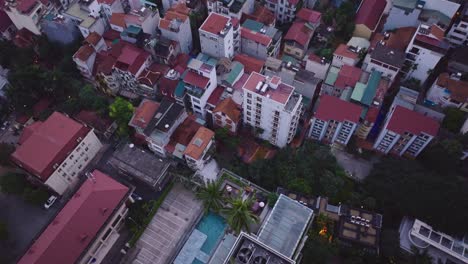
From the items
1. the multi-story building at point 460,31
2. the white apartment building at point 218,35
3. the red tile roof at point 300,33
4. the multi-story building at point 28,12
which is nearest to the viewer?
the white apartment building at point 218,35

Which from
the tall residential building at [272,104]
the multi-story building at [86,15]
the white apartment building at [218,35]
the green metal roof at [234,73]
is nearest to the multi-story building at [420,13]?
the tall residential building at [272,104]

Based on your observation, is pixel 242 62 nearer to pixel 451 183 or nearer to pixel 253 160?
pixel 253 160

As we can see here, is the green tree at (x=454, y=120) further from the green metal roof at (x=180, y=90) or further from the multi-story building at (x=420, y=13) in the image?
the green metal roof at (x=180, y=90)

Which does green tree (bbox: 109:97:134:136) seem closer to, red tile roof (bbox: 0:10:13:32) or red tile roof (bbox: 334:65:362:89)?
red tile roof (bbox: 0:10:13:32)

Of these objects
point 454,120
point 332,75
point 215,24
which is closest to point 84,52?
point 215,24

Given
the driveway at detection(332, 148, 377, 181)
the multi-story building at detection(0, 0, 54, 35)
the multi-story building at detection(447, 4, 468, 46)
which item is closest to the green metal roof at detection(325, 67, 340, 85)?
the driveway at detection(332, 148, 377, 181)

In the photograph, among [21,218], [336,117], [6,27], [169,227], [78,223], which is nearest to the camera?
[78,223]

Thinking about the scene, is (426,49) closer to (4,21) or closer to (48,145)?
(48,145)
